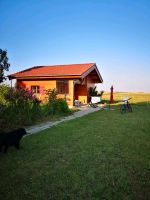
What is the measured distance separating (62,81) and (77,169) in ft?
53.2

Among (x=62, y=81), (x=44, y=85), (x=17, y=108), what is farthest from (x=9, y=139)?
(x=44, y=85)

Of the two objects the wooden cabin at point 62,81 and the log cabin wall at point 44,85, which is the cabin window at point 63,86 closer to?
the wooden cabin at point 62,81

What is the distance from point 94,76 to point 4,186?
73.3ft

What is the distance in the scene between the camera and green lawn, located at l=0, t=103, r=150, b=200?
335 cm

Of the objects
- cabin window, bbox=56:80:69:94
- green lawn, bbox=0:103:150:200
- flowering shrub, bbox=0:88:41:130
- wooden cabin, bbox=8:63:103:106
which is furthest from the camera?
cabin window, bbox=56:80:69:94

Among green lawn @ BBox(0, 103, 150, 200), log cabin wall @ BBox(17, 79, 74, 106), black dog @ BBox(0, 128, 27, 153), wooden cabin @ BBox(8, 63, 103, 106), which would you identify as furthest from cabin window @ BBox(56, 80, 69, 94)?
black dog @ BBox(0, 128, 27, 153)

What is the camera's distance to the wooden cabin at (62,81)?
19.2 metres

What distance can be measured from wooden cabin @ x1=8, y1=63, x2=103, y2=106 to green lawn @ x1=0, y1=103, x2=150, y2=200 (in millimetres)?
12641

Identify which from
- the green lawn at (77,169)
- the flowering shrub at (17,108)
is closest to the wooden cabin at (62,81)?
the flowering shrub at (17,108)

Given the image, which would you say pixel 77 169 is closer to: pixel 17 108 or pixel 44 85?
pixel 17 108

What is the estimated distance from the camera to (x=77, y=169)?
4238 mm

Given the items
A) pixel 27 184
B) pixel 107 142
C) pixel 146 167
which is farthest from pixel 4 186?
pixel 107 142

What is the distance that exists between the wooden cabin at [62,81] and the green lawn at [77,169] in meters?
12.6

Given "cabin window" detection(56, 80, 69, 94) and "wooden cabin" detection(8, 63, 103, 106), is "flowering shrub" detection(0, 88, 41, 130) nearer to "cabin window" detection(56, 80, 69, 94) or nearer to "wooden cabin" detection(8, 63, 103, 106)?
"wooden cabin" detection(8, 63, 103, 106)
